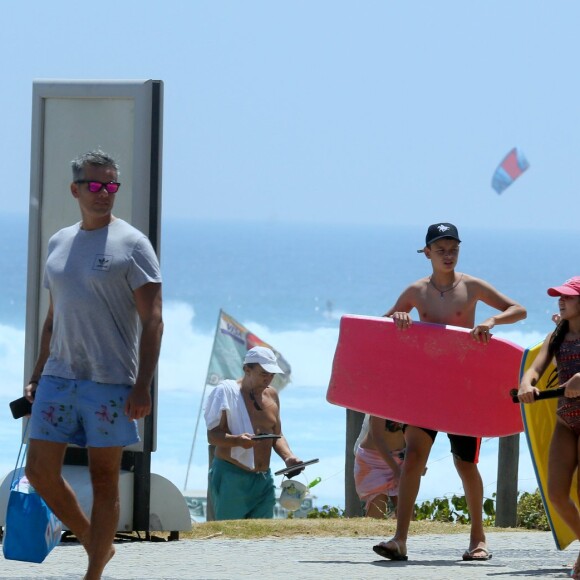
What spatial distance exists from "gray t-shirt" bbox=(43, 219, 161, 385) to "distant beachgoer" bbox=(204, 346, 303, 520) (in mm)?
3517

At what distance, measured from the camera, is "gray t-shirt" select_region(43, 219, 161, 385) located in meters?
5.61

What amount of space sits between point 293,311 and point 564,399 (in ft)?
225

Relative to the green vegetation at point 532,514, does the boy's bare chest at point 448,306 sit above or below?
above

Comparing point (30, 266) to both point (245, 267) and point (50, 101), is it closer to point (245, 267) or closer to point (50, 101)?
point (50, 101)

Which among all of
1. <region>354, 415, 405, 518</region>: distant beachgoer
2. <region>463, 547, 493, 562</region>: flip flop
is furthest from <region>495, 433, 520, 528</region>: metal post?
<region>463, 547, 493, 562</region>: flip flop

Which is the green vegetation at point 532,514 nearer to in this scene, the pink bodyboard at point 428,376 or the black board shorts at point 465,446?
the pink bodyboard at point 428,376

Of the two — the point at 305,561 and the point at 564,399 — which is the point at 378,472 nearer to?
the point at 305,561

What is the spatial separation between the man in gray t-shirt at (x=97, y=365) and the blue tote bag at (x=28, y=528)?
0.21 m

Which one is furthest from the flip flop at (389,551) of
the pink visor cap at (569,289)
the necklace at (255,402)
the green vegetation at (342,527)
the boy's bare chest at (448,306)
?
the necklace at (255,402)

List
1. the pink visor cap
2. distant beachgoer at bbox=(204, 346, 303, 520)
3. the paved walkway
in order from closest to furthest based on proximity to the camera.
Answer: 1. the paved walkway
2. the pink visor cap
3. distant beachgoer at bbox=(204, 346, 303, 520)

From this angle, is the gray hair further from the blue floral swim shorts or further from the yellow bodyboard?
the yellow bodyboard

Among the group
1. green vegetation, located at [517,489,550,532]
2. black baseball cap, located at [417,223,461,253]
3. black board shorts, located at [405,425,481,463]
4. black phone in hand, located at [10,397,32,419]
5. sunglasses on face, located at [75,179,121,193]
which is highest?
sunglasses on face, located at [75,179,121,193]

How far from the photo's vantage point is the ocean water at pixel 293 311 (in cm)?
3256

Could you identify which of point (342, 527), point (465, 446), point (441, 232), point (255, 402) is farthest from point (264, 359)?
point (441, 232)
